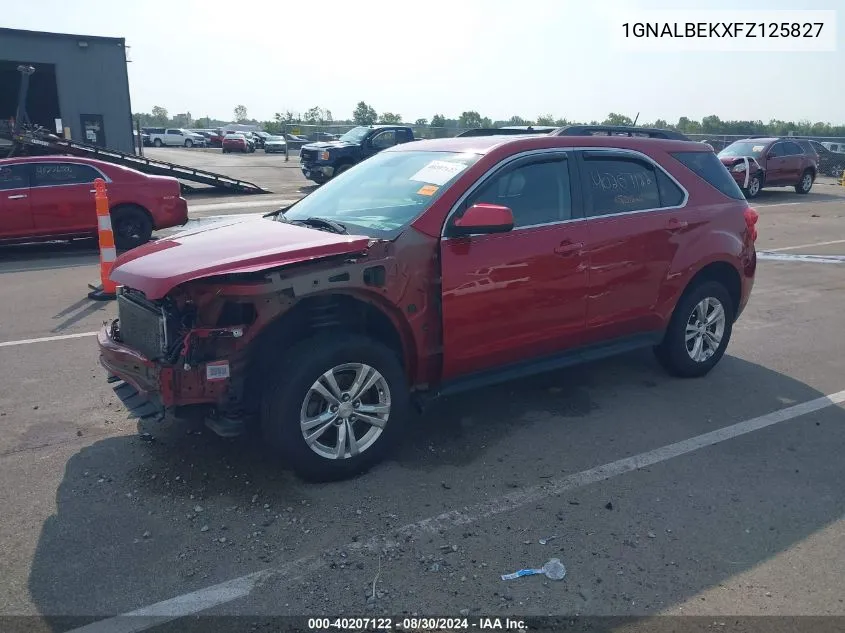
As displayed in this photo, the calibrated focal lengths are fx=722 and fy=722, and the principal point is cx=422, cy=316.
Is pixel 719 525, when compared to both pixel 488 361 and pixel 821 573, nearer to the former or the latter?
pixel 821 573

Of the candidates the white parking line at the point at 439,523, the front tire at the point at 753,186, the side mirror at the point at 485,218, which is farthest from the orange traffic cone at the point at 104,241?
the front tire at the point at 753,186

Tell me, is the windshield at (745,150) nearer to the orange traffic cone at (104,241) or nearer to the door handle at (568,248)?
the orange traffic cone at (104,241)

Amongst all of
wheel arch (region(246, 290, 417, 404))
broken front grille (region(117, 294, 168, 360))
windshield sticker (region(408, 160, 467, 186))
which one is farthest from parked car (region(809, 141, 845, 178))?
broken front grille (region(117, 294, 168, 360))

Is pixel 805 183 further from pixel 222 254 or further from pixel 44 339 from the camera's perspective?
pixel 222 254

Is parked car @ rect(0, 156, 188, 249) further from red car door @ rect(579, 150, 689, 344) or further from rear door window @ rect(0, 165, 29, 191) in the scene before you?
red car door @ rect(579, 150, 689, 344)

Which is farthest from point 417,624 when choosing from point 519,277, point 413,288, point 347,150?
point 347,150

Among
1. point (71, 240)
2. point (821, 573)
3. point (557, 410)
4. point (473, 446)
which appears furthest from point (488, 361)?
point (71, 240)

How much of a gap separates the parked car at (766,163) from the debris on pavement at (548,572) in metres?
20.8

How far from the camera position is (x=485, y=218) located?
416 centimetres

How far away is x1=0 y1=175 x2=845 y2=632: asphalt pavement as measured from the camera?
10.2 feet

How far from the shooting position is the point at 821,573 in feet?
10.9

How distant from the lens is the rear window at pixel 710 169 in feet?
18.8

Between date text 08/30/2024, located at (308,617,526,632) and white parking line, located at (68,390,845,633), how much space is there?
1.16ft

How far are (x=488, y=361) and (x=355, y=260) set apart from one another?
117 centimetres
